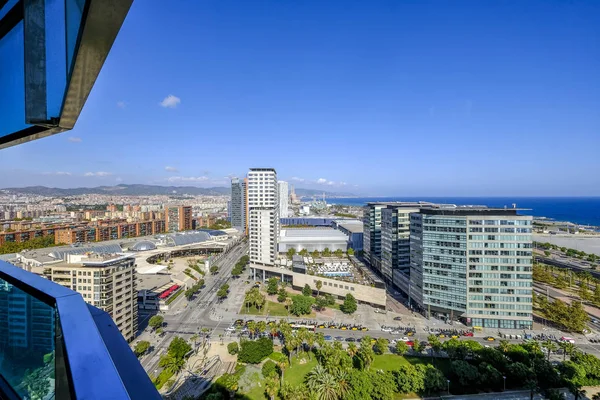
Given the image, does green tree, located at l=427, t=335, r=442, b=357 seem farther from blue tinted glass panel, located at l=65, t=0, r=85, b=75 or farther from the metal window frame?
blue tinted glass panel, located at l=65, t=0, r=85, b=75

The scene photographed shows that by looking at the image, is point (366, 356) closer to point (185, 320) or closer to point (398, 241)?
point (185, 320)

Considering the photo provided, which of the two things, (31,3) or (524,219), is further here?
(524,219)

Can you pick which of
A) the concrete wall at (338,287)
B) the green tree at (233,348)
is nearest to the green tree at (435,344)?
the concrete wall at (338,287)

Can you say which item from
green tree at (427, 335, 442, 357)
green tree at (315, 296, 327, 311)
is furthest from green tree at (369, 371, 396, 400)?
green tree at (315, 296, 327, 311)

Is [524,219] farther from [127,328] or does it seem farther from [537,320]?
[127,328]

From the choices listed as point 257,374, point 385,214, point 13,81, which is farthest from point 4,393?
point 385,214
